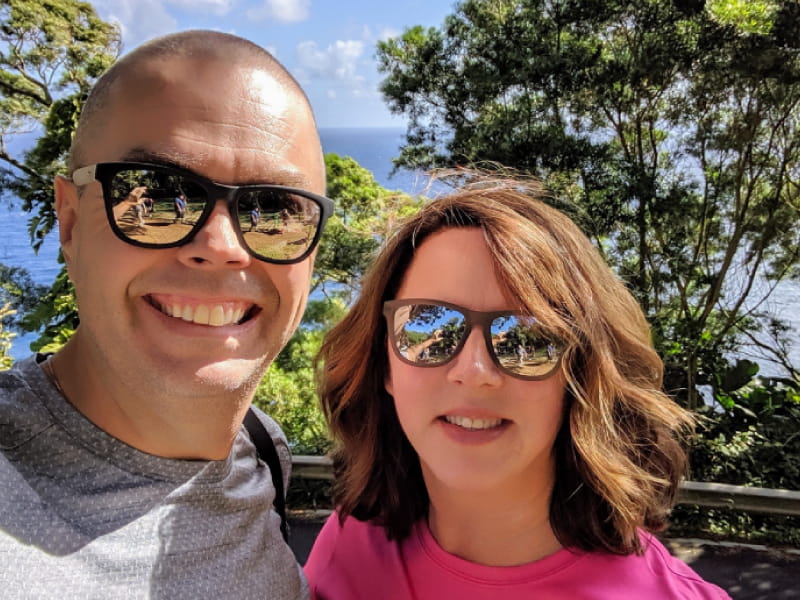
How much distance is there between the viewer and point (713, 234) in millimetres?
8094

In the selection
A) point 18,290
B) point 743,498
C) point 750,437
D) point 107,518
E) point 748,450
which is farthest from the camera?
point 18,290

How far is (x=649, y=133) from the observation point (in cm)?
778

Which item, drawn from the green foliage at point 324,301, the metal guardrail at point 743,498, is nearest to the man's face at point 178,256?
the metal guardrail at point 743,498

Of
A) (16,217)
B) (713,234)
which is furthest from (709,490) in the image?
(16,217)

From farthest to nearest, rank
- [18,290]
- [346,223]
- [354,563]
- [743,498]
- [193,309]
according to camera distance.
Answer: [18,290] < [346,223] < [743,498] < [354,563] < [193,309]

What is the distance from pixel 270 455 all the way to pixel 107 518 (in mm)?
602

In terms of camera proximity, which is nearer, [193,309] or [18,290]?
[193,309]

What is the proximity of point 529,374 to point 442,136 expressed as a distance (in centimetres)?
734

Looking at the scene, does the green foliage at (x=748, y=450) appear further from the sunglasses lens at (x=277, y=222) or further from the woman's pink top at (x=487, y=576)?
the sunglasses lens at (x=277, y=222)

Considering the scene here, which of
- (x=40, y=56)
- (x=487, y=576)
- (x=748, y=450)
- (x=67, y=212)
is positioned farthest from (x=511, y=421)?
(x=40, y=56)

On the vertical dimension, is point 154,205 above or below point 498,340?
above

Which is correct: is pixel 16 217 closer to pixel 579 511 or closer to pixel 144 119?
pixel 144 119

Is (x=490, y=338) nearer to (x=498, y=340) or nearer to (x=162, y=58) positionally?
(x=498, y=340)

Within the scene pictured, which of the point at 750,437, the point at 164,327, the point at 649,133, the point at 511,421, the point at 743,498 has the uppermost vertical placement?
the point at 649,133
